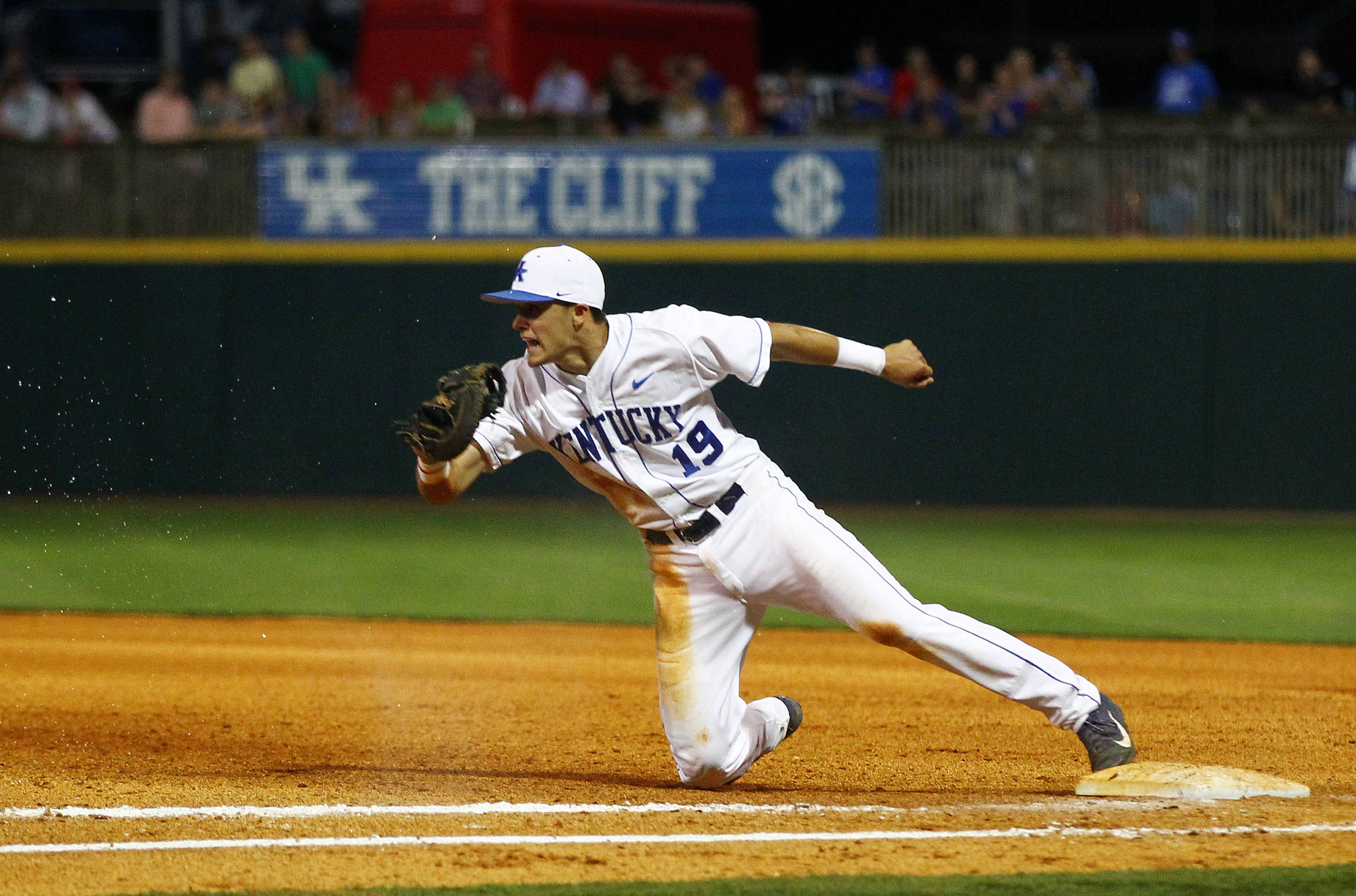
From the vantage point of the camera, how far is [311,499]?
45.7ft

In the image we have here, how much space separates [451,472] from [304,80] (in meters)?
11.7

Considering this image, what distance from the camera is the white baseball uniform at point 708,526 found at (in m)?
4.91

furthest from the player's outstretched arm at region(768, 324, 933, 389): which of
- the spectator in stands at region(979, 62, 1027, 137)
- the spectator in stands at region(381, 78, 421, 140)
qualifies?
the spectator in stands at region(381, 78, 421, 140)

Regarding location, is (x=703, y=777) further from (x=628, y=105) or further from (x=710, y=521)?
(x=628, y=105)

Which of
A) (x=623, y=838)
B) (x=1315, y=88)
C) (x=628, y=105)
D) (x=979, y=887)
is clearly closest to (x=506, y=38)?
(x=628, y=105)

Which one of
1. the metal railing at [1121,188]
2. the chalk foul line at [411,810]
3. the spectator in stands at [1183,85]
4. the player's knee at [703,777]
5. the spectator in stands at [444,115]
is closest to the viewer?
the chalk foul line at [411,810]

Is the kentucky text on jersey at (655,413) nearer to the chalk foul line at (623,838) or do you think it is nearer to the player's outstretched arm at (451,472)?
the player's outstretched arm at (451,472)

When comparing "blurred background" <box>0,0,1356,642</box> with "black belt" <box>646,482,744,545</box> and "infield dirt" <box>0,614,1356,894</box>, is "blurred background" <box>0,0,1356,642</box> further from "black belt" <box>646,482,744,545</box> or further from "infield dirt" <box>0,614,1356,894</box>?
"black belt" <box>646,482,744,545</box>

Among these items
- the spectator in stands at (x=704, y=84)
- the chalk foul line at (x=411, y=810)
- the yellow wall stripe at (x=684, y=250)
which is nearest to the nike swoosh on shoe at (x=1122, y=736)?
the chalk foul line at (x=411, y=810)

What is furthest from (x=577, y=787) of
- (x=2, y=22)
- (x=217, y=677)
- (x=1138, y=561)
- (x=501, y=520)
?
(x=2, y=22)

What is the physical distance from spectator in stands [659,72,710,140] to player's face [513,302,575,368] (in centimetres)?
940

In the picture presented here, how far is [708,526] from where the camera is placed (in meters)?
5.02

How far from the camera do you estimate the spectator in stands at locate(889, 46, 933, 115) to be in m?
15.5

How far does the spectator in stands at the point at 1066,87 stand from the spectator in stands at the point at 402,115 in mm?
5406
